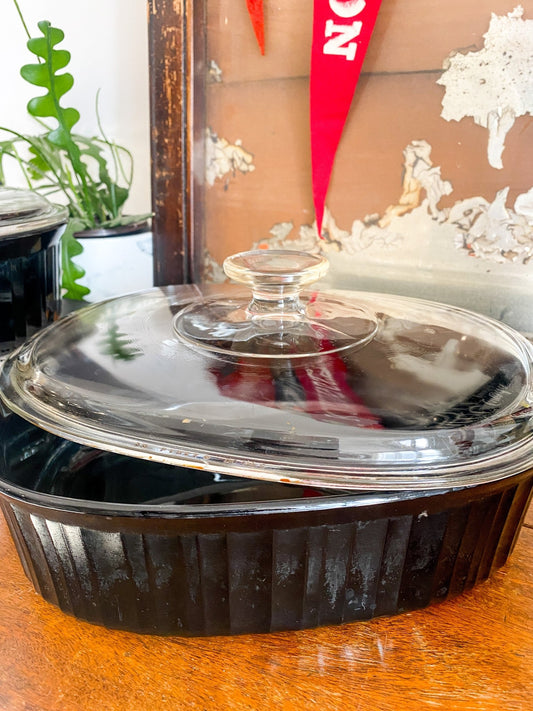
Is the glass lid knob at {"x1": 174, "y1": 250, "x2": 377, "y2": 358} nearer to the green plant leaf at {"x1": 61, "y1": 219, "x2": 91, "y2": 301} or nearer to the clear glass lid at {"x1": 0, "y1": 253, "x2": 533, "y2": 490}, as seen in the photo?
the clear glass lid at {"x1": 0, "y1": 253, "x2": 533, "y2": 490}

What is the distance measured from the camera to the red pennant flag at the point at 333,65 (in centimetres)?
65

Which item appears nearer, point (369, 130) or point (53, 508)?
point (53, 508)

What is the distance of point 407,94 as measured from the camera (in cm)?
66

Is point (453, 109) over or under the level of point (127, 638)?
over

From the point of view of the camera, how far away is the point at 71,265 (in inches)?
31.9

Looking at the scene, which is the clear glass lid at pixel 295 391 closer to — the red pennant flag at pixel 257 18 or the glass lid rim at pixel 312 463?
the glass lid rim at pixel 312 463

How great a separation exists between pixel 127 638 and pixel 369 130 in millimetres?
528

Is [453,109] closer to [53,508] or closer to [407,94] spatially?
[407,94]

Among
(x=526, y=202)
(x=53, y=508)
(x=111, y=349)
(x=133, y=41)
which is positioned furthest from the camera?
(x=133, y=41)

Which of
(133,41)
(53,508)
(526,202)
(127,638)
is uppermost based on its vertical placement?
(133,41)

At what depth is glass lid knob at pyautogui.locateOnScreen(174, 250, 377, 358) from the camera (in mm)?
491

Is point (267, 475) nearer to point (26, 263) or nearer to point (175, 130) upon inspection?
point (26, 263)

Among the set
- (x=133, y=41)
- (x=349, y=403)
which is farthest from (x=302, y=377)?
(x=133, y=41)

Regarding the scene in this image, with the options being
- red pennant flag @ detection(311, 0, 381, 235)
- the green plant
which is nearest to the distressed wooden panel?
red pennant flag @ detection(311, 0, 381, 235)
